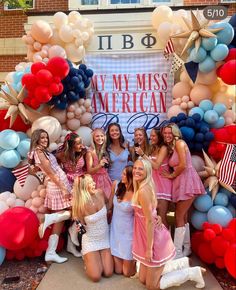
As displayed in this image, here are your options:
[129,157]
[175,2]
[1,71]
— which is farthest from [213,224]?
[1,71]

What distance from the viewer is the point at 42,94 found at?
399cm

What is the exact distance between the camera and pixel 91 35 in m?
5.01

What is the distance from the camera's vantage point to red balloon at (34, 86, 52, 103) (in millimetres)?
3992

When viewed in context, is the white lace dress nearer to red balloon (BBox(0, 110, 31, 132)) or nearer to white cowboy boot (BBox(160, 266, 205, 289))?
white cowboy boot (BBox(160, 266, 205, 289))

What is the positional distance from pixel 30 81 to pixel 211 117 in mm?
2461

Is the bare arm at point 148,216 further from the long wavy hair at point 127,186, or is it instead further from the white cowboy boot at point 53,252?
the white cowboy boot at point 53,252

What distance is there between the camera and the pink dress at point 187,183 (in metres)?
3.65

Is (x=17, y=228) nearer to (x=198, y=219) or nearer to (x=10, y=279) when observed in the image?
(x=10, y=279)

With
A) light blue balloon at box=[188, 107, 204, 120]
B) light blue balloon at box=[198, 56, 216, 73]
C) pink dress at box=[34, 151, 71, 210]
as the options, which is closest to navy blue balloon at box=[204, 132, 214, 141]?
light blue balloon at box=[188, 107, 204, 120]

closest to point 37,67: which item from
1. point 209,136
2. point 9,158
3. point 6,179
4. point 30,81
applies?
point 30,81

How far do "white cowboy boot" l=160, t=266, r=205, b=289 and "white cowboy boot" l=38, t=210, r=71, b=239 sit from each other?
1372 millimetres

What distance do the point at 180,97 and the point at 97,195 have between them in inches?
79.3

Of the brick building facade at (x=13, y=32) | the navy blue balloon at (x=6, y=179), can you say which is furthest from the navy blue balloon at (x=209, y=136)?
the brick building facade at (x=13, y=32)

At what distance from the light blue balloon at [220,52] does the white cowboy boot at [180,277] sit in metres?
2.57
